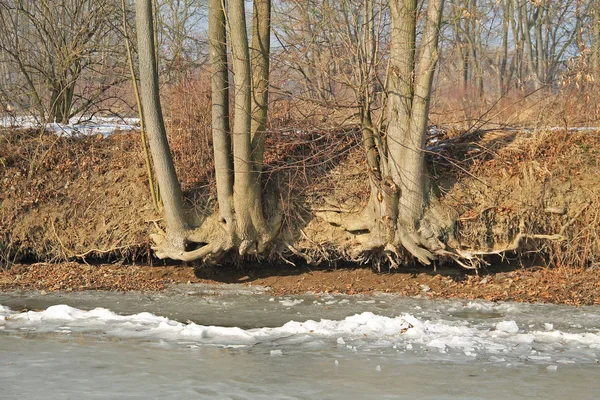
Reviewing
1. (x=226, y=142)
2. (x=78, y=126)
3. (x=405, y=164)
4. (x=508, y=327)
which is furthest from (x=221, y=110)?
(x=508, y=327)

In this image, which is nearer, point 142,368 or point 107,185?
point 142,368

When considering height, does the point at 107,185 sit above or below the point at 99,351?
above

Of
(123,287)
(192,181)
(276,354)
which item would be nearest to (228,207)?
(192,181)

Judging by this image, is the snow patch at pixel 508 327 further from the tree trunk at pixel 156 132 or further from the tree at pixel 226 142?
the tree trunk at pixel 156 132

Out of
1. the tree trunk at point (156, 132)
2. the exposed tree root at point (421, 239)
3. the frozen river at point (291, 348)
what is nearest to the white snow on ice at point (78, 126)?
the tree trunk at point (156, 132)

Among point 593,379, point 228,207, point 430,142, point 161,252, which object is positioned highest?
point 430,142

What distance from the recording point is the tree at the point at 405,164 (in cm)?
1030

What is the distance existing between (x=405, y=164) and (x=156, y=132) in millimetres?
4027

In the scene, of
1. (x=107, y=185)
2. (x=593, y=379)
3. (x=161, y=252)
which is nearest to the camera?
(x=593, y=379)

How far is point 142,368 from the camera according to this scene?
627cm

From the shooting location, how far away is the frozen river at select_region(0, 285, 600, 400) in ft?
18.7

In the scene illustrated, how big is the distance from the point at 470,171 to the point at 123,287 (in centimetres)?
621

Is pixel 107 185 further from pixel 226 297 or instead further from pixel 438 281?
pixel 438 281

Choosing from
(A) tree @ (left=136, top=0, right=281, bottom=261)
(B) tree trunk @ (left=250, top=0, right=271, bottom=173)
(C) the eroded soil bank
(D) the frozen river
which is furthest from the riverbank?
(B) tree trunk @ (left=250, top=0, right=271, bottom=173)
